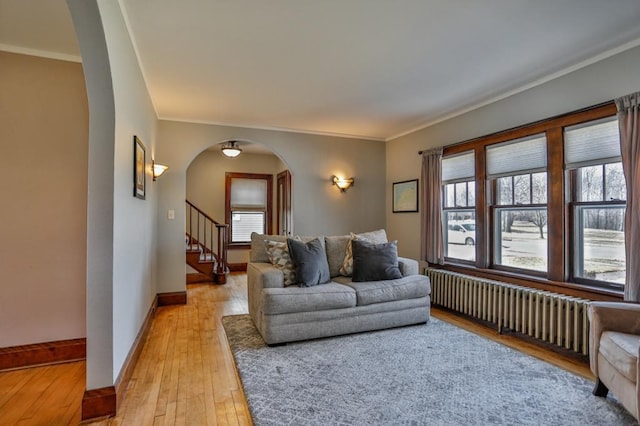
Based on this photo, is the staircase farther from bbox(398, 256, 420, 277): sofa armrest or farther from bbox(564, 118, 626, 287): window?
bbox(564, 118, 626, 287): window

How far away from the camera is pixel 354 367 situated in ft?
8.63

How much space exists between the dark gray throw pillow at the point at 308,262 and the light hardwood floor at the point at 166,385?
981mm

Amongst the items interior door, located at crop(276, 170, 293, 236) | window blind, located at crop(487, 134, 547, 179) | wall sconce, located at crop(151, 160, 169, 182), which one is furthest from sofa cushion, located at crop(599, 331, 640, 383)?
interior door, located at crop(276, 170, 293, 236)

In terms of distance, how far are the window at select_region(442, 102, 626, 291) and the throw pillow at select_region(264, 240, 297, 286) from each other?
7.50 feet

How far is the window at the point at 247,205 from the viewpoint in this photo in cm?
782

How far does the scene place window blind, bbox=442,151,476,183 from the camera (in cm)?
420

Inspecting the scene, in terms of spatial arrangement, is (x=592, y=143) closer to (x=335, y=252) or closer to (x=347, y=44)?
(x=347, y=44)

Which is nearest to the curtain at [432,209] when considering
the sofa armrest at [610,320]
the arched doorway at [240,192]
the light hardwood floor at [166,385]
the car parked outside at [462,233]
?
the car parked outside at [462,233]

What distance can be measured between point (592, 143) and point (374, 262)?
2.28m

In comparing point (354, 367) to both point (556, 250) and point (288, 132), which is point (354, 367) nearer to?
point (556, 250)

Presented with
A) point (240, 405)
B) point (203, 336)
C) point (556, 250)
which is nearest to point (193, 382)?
point (240, 405)

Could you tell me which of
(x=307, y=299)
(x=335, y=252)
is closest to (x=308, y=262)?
(x=307, y=299)

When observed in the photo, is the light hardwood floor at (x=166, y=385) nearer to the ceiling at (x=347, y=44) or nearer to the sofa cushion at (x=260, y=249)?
the sofa cushion at (x=260, y=249)

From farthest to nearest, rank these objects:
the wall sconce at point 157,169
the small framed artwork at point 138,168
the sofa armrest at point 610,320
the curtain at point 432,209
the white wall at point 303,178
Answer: the white wall at point 303,178 < the curtain at point 432,209 < the wall sconce at point 157,169 < the small framed artwork at point 138,168 < the sofa armrest at point 610,320
